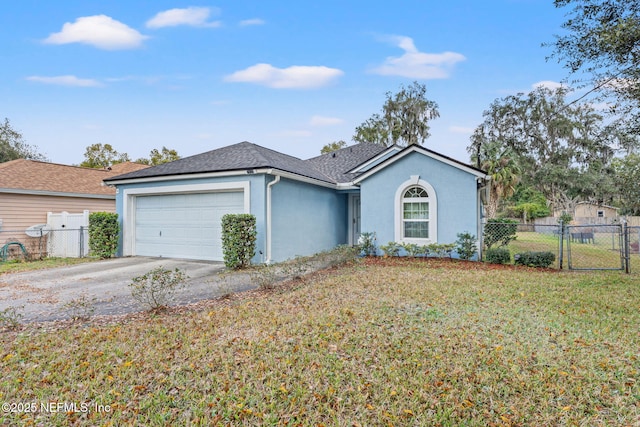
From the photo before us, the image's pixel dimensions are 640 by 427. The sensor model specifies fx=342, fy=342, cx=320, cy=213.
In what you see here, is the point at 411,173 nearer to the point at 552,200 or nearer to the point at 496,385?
the point at 496,385

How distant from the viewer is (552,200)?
39000mm

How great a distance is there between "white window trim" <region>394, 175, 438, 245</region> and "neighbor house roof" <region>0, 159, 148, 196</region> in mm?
12896

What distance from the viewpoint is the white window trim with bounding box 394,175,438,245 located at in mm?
11094

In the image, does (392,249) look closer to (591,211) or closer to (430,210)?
(430,210)

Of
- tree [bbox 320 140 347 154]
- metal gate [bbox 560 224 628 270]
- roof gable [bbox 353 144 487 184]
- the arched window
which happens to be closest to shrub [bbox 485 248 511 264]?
metal gate [bbox 560 224 628 270]

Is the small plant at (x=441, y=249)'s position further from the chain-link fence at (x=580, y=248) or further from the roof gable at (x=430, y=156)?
the roof gable at (x=430, y=156)

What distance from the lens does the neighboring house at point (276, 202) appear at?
10516 millimetres

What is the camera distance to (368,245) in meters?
11.9

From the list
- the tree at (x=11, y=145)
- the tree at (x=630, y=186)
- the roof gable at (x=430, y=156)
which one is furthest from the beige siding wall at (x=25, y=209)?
the tree at (x=11, y=145)

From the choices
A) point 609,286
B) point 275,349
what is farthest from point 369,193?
point 275,349

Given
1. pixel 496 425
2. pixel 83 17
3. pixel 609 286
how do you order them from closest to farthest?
pixel 496 425 → pixel 609 286 → pixel 83 17

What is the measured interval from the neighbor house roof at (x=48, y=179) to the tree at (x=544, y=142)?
3362cm

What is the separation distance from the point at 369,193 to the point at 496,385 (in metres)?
9.18

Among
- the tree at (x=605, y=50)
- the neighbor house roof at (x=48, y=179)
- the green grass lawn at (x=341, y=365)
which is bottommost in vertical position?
the green grass lawn at (x=341, y=365)
